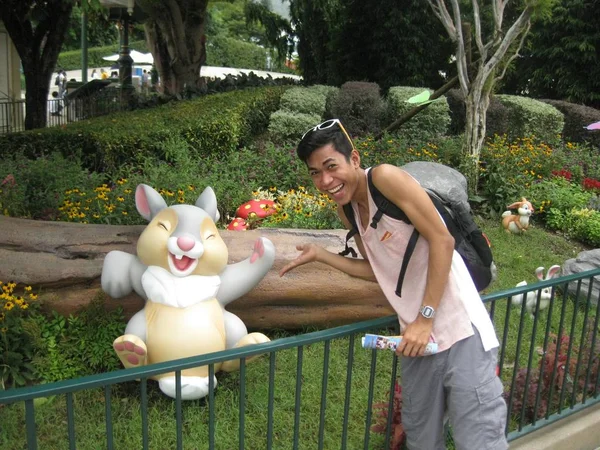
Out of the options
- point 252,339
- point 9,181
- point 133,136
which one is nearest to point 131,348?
point 252,339

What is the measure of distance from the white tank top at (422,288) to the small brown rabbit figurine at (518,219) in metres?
4.92

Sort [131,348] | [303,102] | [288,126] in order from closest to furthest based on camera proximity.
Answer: [131,348] < [288,126] < [303,102]

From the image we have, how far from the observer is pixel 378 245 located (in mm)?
2244

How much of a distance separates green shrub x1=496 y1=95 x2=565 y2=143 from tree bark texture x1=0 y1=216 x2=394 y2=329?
764 cm

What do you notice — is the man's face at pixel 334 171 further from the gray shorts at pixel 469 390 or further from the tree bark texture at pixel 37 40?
the tree bark texture at pixel 37 40

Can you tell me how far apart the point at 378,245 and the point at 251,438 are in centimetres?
166

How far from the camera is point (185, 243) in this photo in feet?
11.1

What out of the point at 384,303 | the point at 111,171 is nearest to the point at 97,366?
the point at 384,303

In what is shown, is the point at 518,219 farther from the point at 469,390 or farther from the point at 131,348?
the point at 469,390

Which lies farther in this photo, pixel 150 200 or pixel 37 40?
pixel 37 40

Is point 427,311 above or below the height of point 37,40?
below

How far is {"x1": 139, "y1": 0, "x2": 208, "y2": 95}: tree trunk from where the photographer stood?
1267 cm

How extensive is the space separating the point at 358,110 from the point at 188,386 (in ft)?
26.5

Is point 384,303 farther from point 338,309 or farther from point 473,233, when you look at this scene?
point 473,233
